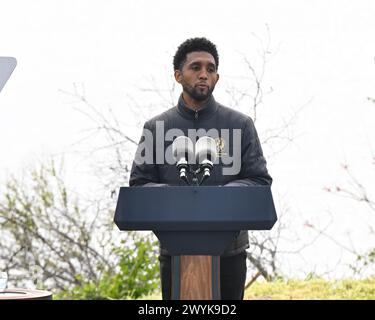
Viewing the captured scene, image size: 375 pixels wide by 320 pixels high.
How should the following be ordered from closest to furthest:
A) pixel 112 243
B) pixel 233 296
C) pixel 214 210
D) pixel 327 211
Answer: pixel 214 210 < pixel 233 296 < pixel 327 211 < pixel 112 243

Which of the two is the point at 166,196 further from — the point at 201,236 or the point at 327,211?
the point at 327,211

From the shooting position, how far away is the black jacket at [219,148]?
3.81m

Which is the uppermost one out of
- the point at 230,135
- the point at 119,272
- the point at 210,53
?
the point at 210,53

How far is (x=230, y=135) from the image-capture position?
3.91m

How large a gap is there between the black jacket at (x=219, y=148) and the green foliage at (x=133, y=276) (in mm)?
3554

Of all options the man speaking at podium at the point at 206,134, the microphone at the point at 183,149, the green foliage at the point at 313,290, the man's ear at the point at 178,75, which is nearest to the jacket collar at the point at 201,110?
the man speaking at podium at the point at 206,134

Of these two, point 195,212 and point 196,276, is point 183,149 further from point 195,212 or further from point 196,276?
point 196,276

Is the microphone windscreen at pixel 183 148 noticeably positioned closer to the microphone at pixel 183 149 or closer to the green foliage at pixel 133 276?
the microphone at pixel 183 149

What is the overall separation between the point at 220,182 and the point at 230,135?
0.28m

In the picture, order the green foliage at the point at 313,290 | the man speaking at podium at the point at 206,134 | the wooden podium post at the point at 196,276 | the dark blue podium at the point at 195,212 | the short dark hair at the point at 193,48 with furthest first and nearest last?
the green foliage at the point at 313,290
the short dark hair at the point at 193,48
the man speaking at podium at the point at 206,134
the wooden podium post at the point at 196,276
the dark blue podium at the point at 195,212

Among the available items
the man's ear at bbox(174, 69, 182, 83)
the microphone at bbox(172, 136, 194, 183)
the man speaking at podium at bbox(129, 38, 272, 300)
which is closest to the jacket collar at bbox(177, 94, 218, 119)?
the man speaking at podium at bbox(129, 38, 272, 300)

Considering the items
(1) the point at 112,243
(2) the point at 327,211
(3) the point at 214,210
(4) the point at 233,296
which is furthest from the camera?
(1) the point at 112,243

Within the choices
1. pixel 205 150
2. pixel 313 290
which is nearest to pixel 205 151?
pixel 205 150

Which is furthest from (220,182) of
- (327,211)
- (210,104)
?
(327,211)
